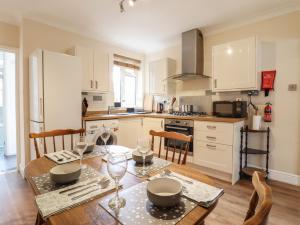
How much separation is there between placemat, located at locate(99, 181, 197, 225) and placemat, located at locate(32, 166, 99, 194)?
0.80 feet

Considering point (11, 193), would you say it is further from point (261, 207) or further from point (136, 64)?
point (136, 64)

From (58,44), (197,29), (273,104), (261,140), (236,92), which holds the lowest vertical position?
(261,140)

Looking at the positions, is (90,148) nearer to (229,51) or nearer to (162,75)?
(229,51)

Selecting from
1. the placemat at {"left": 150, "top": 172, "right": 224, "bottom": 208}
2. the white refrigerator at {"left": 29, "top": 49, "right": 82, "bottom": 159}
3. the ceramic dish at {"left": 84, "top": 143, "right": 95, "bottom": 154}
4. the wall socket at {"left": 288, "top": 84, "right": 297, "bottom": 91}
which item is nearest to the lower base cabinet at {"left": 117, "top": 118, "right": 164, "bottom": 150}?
the white refrigerator at {"left": 29, "top": 49, "right": 82, "bottom": 159}

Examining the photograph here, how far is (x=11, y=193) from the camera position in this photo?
84.7 inches

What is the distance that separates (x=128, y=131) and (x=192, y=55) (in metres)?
1.90

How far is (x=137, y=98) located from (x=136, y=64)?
33.8 inches

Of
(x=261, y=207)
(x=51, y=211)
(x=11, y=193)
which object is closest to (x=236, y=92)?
(x=261, y=207)

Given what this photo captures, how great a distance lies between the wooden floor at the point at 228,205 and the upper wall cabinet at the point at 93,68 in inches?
69.2

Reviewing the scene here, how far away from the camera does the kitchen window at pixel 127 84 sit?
4.06 meters

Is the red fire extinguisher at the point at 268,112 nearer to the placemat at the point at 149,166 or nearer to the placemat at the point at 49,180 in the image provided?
the placemat at the point at 149,166

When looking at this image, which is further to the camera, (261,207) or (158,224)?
→ (158,224)

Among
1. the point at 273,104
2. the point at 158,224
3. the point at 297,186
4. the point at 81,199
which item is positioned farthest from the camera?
the point at 273,104

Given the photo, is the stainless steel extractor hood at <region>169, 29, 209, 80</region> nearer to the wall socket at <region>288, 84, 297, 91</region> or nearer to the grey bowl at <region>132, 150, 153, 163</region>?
the wall socket at <region>288, 84, 297, 91</region>
